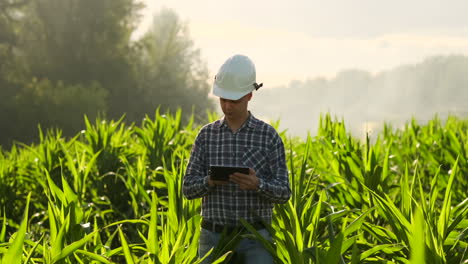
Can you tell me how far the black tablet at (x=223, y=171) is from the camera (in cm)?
216

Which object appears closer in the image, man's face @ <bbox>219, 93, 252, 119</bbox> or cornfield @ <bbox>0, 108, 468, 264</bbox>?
cornfield @ <bbox>0, 108, 468, 264</bbox>

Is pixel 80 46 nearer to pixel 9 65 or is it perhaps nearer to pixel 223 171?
pixel 9 65

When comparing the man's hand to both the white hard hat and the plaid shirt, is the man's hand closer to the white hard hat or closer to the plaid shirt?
the plaid shirt

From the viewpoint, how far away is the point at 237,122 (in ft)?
7.80

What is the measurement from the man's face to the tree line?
2151 centimetres

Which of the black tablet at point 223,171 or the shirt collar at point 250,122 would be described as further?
the shirt collar at point 250,122

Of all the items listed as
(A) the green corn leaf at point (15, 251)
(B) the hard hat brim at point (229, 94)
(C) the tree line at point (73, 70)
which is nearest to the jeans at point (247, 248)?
(B) the hard hat brim at point (229, 94)

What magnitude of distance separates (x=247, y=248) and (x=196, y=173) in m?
0.40

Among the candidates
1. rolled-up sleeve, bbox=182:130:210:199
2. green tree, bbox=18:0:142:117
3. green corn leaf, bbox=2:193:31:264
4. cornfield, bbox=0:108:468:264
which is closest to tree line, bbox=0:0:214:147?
green tree, bbox=18:0:142:117

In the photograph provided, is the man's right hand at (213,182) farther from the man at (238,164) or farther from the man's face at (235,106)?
the man's face at (235,106)

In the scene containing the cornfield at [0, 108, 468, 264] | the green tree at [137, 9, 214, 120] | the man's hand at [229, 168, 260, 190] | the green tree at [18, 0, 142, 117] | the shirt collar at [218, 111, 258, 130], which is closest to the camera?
the cornfield at [0, 108, 468, 264]

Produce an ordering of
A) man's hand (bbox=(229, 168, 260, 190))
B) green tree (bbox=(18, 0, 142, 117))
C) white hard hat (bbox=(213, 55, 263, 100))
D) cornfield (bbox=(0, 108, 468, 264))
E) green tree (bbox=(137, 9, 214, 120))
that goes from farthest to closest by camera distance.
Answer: green tree (bbox=(137, 9, 214, 120)) → green tree (bbox=(18, 0, 142, 117)) → white hard hat (bbox=(213, 55, 263, 100)) → man's hand (bbox=(229, 168, 260, 190)) → cornfield (bbox=(0, 108, 468, 264))

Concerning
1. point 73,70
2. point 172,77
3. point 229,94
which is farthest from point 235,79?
point 172,77

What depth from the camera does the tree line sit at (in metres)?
22.8
